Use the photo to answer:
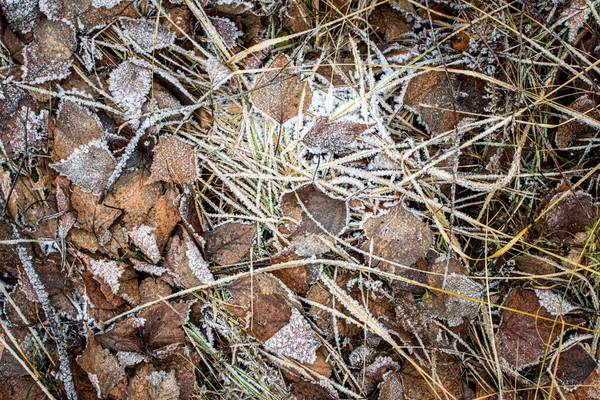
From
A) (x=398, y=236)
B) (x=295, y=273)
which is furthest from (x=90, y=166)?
(x=398, y=236)

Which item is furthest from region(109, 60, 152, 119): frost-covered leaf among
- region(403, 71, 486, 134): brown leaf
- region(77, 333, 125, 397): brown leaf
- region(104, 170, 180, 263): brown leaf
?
region(403, 71, 486, 134): brown leaf

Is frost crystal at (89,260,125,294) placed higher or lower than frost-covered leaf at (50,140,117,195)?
lower

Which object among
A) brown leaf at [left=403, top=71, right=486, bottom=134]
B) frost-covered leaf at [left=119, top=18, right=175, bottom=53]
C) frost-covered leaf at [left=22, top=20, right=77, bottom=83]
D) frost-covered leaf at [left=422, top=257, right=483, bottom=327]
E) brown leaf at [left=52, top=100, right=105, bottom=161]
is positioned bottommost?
frost-covered leaf at [left=422, top=257, right=483, bottom=327]

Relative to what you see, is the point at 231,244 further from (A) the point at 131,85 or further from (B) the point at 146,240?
(A) the point at 131,85

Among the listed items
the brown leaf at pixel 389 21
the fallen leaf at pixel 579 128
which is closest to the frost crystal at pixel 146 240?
the brown leaf at pixel 389 21

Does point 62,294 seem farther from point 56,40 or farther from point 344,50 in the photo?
point 344,50

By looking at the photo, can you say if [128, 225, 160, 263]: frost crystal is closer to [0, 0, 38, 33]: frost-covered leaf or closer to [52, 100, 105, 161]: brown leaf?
[52, 100, 105, 161]: brown leaf
